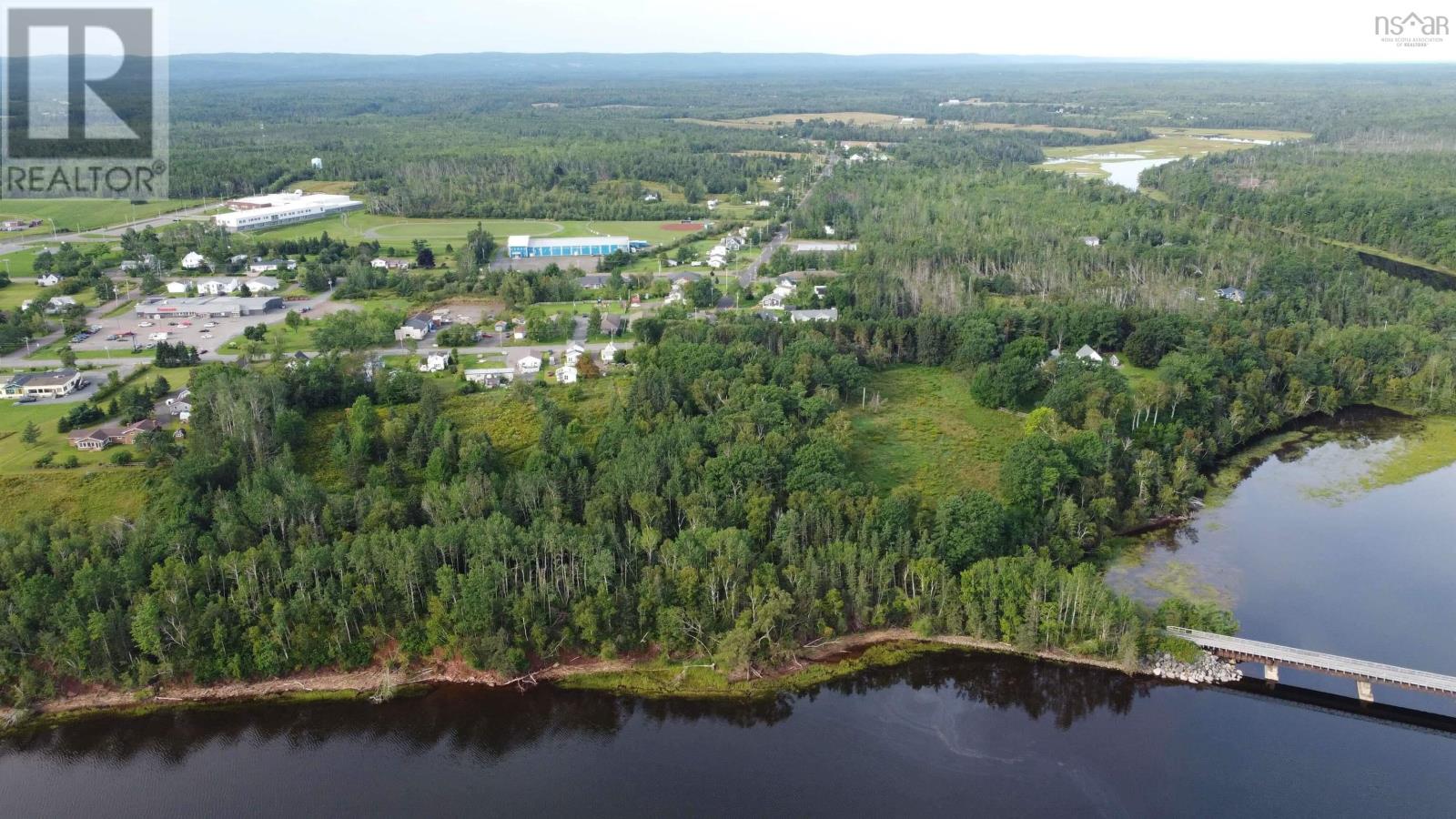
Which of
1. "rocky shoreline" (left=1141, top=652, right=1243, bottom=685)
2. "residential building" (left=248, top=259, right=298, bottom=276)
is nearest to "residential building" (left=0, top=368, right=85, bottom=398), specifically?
"residential building" (left=248, top=259, right=298, bottom=276)

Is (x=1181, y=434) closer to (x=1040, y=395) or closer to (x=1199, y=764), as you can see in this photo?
(x=1040, y=395)

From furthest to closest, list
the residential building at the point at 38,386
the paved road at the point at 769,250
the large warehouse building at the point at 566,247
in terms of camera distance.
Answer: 1. the large warehouse building at the point at 566,247
2. the paved road at the point at 769,250
3. the residential building at the point at 38,386

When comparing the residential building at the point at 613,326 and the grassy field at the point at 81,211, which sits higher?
the grassy field at the point at 81,211

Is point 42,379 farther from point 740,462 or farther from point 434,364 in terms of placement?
point 740,462

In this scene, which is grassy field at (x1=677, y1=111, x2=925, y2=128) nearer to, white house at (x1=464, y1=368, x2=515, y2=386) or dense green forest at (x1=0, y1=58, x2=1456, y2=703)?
dense green forest at (x1=0, y1=58, x2=1456, y2=703)

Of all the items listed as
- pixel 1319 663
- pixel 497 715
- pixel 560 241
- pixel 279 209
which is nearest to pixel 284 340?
pixel 560 241

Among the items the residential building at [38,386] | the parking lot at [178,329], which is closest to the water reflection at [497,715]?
the residential building at [38,386]

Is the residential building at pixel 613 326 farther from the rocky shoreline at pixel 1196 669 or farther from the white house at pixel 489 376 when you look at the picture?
the rocky shoreline at pixel 1196 669
